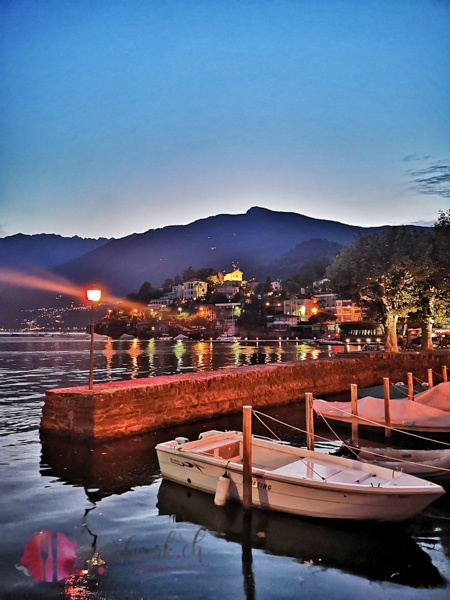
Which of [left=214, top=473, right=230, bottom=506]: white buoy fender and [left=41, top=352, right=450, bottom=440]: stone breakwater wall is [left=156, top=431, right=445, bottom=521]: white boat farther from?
[left=41, top=352, right=450, bottom=440]: stone breakwater wall

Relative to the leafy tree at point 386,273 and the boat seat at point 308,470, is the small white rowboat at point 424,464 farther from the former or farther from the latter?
the leafy tree at point 386,273

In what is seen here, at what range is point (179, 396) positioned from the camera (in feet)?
61.3

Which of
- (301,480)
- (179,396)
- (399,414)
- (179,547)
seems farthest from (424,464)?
(179,396)

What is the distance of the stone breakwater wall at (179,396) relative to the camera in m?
15.4

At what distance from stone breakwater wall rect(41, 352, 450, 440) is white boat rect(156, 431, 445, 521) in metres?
4.08

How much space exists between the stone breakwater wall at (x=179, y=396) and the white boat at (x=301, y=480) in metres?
4.08

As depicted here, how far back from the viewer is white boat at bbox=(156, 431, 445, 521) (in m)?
9.26

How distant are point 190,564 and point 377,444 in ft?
37.4

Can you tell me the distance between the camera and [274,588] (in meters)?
7.63

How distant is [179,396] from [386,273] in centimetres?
2648

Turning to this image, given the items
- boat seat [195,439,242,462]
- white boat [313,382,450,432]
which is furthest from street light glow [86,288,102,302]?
white boat [313,382,450,432]

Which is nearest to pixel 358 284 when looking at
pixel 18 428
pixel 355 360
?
pixel 355 360

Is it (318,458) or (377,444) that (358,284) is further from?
(318,458)
